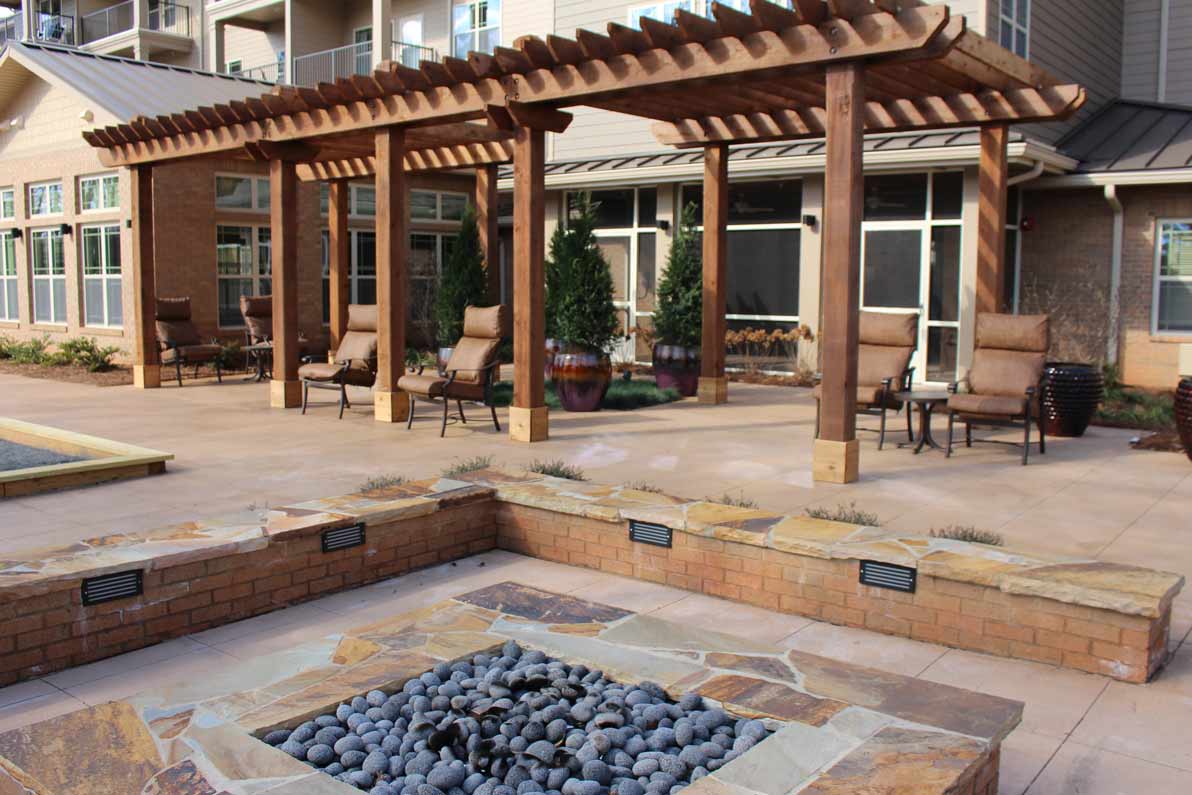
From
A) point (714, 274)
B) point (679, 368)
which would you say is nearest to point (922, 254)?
point (714, 274)

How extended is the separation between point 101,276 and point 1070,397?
14.9 m

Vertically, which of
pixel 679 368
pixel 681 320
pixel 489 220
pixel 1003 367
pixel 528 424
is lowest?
pixel 528 424

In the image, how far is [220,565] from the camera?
14.9 feet

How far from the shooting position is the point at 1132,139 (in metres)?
13.6

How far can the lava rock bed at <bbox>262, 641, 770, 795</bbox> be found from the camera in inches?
114

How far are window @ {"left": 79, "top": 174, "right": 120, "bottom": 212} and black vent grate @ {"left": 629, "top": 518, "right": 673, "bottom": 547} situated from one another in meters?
14.2

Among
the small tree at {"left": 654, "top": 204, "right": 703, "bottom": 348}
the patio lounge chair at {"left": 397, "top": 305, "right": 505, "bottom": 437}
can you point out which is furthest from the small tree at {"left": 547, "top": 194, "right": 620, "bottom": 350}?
the patio lounge chair at {"left": 397, "top": 305, "right": 505, "bottom": 437}

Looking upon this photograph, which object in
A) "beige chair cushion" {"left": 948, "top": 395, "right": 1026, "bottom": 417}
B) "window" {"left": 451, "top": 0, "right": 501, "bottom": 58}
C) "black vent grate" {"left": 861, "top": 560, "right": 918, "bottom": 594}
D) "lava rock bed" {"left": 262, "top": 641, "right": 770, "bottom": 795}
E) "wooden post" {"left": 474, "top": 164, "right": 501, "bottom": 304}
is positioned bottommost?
"lava rock bed" {"left": 262, "top": 641, "right": 770, "bottom": 795}

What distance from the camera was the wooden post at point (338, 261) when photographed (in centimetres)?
1452

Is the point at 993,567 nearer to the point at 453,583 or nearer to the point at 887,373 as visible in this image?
the point at 453,583

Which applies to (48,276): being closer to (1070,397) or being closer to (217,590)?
(217,590)

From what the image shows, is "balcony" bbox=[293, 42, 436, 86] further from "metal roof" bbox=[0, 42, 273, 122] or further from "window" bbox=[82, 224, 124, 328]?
"window" bbox=[82, 224, 124, 328]

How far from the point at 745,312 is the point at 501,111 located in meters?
6.89

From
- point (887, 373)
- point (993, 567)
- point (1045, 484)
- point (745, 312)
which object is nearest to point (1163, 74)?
point (745, 312)
